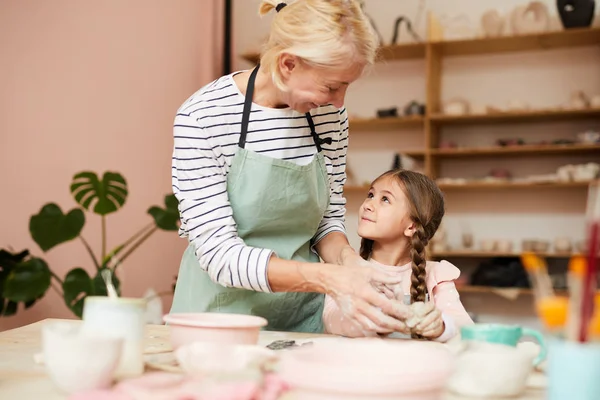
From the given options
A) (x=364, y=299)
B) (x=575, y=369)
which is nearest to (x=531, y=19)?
(x=364, y=299)

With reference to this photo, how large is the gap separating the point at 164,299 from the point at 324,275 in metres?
2.98

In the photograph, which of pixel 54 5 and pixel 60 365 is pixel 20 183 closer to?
pixel 54 5

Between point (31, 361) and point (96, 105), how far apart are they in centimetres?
268

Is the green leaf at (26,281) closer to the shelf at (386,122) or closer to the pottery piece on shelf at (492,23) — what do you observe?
the shelf at (386,122)

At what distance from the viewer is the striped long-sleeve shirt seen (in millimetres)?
1376

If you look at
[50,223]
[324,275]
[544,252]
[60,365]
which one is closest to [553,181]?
[544,252]

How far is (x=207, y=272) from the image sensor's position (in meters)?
1.53

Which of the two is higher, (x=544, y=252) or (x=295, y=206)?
(x=295, y=206)

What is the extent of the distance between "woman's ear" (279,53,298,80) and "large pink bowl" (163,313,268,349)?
1.88ft

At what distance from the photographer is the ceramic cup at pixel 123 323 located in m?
0.96

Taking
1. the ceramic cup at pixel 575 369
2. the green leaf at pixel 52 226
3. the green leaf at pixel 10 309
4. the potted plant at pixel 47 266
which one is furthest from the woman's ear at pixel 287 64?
the green leaf at pixel 10 309

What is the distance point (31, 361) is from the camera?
112 centimetres

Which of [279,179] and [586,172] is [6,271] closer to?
[279,179]

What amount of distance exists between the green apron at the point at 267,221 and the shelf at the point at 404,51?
293cm
